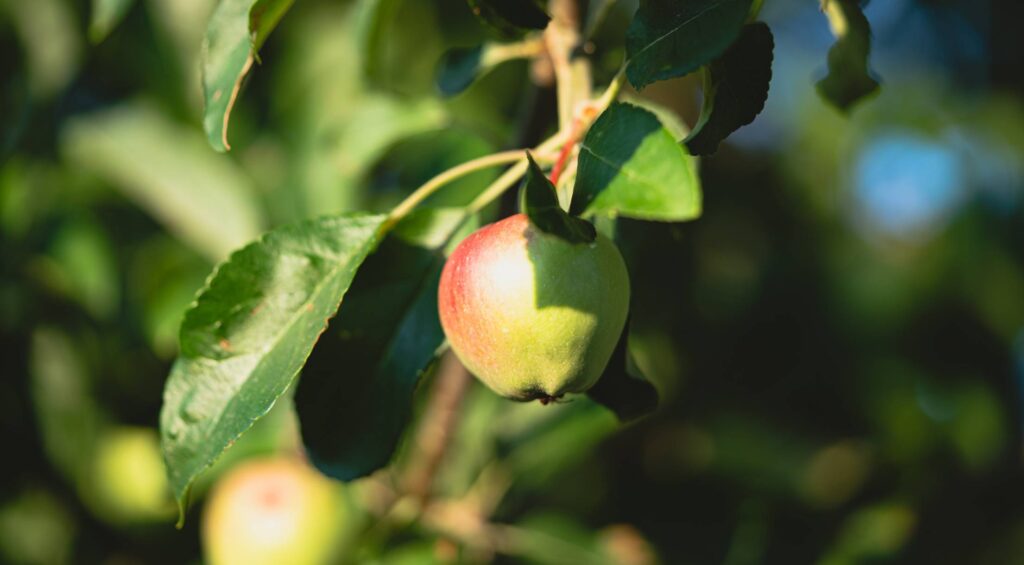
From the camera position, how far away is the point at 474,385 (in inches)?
52.1

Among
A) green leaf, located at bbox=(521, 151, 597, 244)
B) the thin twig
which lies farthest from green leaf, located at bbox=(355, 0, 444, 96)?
green leaf, located at bbox=(521, 151, 597, 244)

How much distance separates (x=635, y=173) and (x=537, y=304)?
0.10m

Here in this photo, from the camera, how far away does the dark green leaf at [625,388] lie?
67cm

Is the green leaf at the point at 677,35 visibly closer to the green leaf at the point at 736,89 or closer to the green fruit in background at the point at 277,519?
the green leaf at the point at 736,89

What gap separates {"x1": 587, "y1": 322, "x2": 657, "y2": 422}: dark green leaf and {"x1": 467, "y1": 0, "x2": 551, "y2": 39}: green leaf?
22 centimetres

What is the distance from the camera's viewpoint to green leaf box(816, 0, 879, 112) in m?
0.72

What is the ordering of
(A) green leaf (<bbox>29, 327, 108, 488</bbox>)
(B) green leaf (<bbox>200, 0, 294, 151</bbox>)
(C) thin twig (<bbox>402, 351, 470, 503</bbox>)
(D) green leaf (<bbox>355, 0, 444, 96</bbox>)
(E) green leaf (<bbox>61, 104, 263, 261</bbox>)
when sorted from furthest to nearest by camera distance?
(D) green leaf (<bbox>355, 0, 444, 96</bbox>), (A) green leaf (<bbox>29, 327, 108, 488</bbox>), (E) green leaf (<bbox>61, 104, 263, 261</bbox>), (C) thin twig (<bbox>402, 351, 470, 503</bbox>), (B) green leaf (<bbox>200, 0, 294, 151</bbox>)

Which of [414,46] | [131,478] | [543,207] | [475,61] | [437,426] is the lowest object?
[131,478]

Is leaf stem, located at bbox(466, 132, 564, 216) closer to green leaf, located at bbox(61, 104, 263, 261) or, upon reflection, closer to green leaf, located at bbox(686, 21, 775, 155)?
green leaf, located at bbox(686, 21, 775, 155)

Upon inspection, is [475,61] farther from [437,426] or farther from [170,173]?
[170,173]

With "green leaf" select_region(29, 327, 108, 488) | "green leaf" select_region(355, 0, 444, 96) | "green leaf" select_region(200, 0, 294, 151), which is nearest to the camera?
"green leaf" select_region(200, 0, 294, 151)

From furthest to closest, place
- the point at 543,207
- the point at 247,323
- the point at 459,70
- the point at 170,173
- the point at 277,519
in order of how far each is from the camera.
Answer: the point at 170,173
the point at 277,519
the point at 459,70
the point at 247,323
the point at 543,207

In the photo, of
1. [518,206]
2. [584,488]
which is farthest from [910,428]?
[518,206]

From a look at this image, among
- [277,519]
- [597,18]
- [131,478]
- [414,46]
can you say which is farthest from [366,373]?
[414,46]
